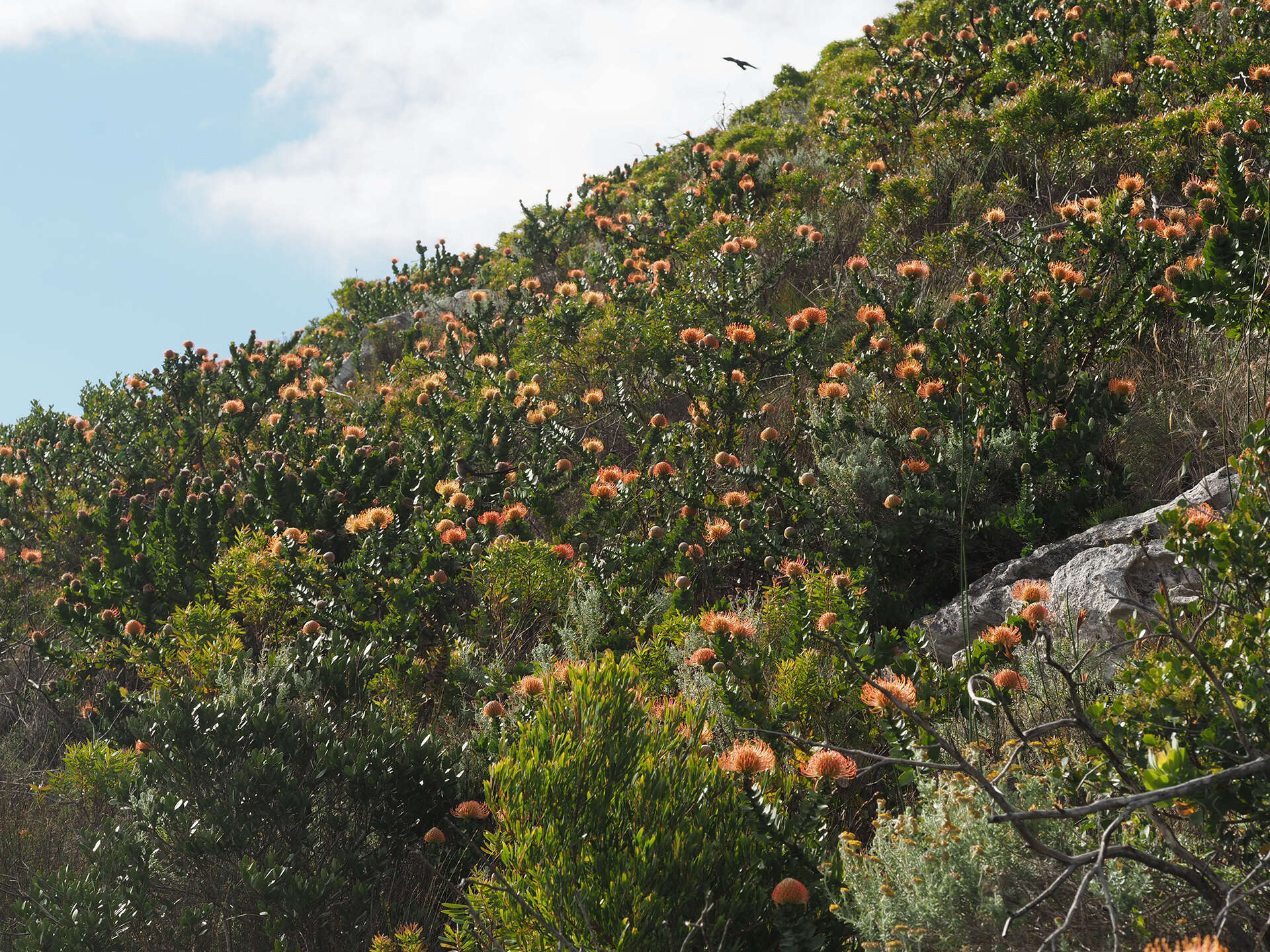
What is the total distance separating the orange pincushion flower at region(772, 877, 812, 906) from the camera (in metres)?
2.27

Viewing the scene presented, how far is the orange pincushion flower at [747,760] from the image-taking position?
2611mm

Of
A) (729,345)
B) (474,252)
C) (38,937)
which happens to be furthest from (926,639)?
(474,252)

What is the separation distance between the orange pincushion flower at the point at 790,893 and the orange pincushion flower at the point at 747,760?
0.36 metres

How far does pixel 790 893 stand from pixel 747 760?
0.41m

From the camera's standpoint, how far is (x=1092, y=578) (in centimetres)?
384

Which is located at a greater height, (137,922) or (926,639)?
(137,922)

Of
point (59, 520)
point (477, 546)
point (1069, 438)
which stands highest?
point (59, 520)

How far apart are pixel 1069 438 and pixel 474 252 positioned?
11.8 meters

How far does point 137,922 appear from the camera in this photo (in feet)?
10.1

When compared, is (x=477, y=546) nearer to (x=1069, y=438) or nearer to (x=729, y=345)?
(x=729, y=345)

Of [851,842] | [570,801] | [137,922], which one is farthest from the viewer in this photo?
[137,922]

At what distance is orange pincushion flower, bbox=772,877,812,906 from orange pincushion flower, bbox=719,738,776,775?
0.36m

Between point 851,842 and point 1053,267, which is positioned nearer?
point 851,842

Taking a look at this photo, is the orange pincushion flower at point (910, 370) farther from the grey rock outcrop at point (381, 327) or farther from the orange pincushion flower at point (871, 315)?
the grey rock outcrop at point (381, 327)
